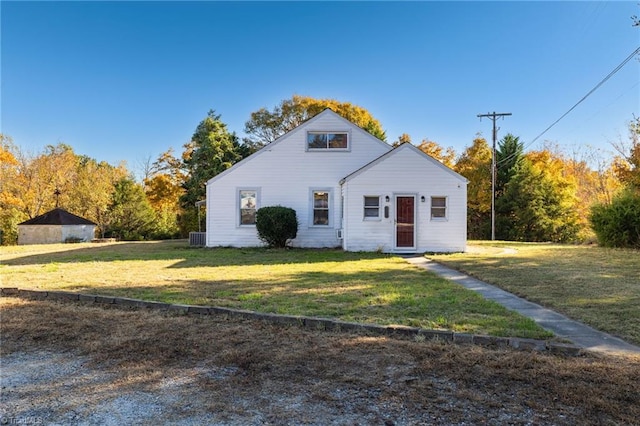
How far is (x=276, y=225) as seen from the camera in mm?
14781

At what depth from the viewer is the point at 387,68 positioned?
19.1 metres

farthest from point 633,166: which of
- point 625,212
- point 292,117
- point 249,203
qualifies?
point 292,117

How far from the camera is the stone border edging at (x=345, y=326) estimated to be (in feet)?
12.3

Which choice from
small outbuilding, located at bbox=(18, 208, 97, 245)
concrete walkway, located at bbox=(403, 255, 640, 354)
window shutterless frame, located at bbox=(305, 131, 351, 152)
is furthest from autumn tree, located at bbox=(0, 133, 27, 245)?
concrete walkway, located at bbox=(403, 255, 640, 354)

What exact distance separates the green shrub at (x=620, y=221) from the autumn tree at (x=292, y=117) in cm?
1981

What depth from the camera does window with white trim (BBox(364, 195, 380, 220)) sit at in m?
13.9

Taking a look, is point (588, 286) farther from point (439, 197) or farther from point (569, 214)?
point (569, 214)

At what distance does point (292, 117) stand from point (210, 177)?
32.5 ft

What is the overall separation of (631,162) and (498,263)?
865 cm

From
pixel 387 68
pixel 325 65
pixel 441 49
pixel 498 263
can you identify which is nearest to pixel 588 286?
pixel 498 263

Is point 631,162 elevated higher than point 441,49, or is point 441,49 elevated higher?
point 441,49

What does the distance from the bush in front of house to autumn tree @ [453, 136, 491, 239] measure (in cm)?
2129

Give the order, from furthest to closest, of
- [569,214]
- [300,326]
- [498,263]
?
[569,214] → [498,263] → [300,326]

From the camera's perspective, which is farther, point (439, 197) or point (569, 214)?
point (569, 214)
